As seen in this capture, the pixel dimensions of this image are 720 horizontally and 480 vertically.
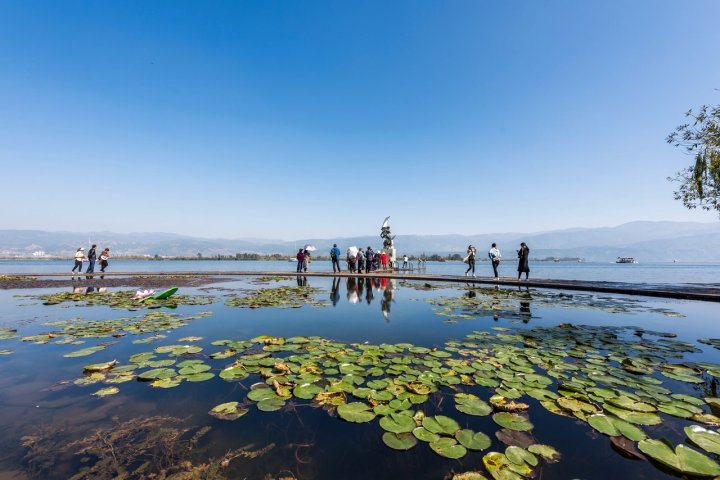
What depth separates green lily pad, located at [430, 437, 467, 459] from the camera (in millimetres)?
2577

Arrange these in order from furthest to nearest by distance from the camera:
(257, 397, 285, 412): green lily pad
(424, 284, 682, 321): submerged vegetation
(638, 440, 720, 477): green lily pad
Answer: (424, 284, 682, 321): submerged vegetation → (257, 397, 285, 412): green lily pad → (638, 440, 720, 477): green lily pad

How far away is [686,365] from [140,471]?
7.64 meters

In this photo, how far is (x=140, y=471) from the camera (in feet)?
7.75

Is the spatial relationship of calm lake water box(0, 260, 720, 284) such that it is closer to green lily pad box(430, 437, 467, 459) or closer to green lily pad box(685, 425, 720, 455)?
green lily pad box(685, 425, 720, 455)

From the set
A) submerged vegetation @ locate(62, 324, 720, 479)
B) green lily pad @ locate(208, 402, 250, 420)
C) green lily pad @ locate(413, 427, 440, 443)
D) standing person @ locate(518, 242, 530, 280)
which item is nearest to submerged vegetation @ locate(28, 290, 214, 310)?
submerged vegetation @ locate(62, 324, 720, 479)

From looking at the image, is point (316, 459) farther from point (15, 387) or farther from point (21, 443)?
point (15, 387)

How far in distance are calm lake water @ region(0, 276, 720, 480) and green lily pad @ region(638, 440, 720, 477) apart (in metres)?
0.09

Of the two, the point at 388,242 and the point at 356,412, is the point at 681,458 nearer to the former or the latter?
the point at 356,412

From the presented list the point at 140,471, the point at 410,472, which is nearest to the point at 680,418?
the point at 410,472

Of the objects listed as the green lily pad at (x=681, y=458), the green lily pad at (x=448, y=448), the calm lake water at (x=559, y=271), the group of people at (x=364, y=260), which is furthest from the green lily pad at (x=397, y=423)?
the calm lake water at (x=559, y=271)

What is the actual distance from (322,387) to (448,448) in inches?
73.1

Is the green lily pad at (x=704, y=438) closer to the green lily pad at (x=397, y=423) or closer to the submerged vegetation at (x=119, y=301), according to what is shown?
the green lily pad at (x=397, y=423)

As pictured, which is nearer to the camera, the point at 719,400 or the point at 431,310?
the point at 719,400

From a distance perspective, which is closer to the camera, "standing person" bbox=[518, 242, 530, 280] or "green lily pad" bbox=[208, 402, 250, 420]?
"green lily pad" bbox=[208, 402, 250, 420]
